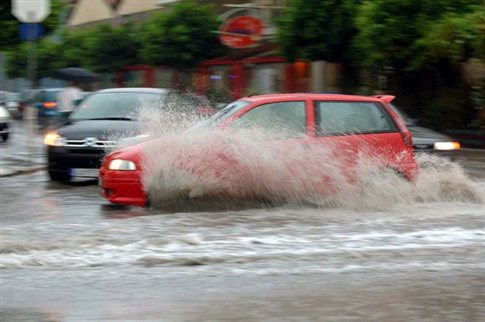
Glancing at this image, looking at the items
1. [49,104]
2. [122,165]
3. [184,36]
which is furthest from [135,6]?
[122,165]

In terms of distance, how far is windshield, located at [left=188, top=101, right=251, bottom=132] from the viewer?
9.88 m

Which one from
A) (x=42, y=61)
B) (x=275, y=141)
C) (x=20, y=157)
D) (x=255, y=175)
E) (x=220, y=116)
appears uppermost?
(x=42, y=61)

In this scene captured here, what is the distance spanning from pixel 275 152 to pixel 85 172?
4.77 meters

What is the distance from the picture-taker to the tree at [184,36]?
35594mm

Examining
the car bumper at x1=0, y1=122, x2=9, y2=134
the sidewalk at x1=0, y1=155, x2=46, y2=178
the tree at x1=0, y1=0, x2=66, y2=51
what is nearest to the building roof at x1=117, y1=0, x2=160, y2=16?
the car bumper at x1=0, y1=122, x2=9, y2=134

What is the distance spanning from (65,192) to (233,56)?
25381mm

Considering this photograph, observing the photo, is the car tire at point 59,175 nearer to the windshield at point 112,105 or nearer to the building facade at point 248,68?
the windshield at point 112,105

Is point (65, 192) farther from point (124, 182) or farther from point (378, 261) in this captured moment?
point (378, 261)

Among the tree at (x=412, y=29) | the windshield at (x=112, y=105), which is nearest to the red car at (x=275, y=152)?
the windshield at (x=112, y=105)

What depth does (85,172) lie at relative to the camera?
13.1m

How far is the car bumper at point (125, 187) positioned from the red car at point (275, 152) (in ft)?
0.04

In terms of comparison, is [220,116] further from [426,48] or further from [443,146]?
[426,48]

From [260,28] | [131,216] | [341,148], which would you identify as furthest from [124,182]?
[260,28]

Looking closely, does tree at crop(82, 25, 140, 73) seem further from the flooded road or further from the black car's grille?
the flooded road
